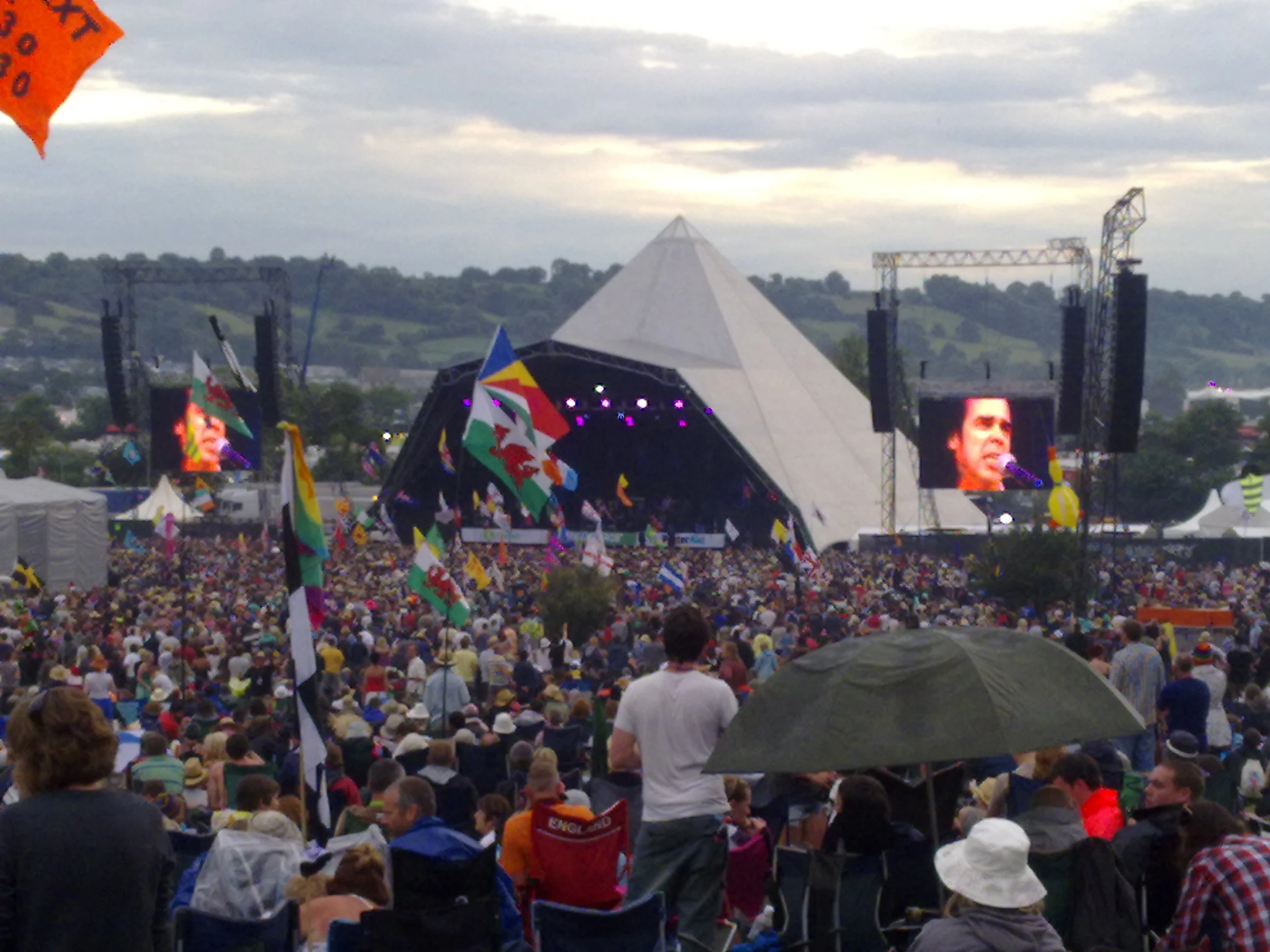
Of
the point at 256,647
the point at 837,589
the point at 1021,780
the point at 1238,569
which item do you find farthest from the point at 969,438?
the point at 1021,780

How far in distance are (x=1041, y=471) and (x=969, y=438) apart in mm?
1604

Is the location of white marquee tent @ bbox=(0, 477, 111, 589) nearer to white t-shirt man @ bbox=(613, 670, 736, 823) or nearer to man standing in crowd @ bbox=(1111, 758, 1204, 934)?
white t-shirt man @ bbox=(613, 670, 736, 823)

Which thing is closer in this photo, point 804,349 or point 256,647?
point 256,647

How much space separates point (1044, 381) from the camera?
3700cm

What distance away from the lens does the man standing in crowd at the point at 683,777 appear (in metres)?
5.51

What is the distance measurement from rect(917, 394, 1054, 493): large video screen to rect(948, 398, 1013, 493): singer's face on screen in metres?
0.01

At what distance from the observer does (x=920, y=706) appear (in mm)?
5172

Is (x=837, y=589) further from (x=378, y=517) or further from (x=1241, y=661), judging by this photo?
(x=378, y=517)

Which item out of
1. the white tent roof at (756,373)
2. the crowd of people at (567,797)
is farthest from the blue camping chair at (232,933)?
the white tent roof at (756,373)

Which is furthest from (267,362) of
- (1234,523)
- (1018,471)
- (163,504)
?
(1234,523)

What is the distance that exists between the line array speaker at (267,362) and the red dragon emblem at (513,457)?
20070mm

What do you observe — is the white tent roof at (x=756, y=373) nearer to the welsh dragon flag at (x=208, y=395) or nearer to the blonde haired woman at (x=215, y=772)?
the welsh dragon flag at (x=208, y=395)

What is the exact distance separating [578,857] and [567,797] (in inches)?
47.3

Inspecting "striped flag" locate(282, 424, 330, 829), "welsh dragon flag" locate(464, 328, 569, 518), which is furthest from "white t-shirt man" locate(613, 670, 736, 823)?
"welsh dragon flag" locate(464, 328, 569, 518)
